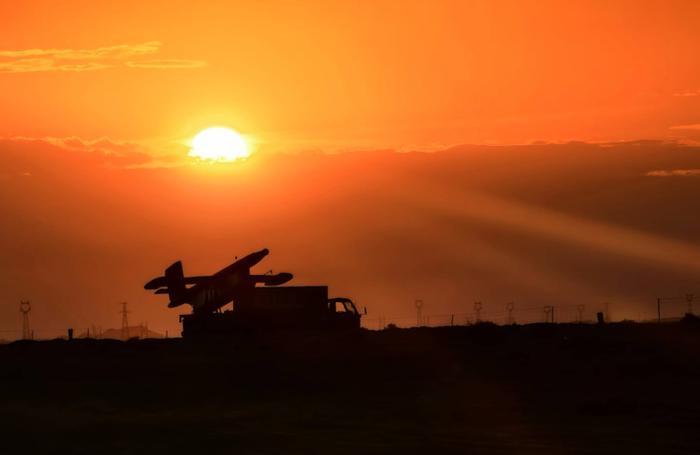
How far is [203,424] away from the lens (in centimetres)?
3597

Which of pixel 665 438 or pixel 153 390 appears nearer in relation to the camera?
pixel 665 438

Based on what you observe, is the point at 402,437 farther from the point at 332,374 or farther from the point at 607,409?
the point at 332,374

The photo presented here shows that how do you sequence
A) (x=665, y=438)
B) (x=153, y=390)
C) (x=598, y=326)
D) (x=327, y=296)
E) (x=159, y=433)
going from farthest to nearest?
(x=327, y=296) → (x=598, y=326) → (x=153, y=390) → (x=159, y=433) → (x=665, y=438)

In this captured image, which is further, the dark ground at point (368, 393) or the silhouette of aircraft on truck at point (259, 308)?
the silhouette of aircraft on truck at point (259, 308)

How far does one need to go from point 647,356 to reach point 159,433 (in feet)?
68.4

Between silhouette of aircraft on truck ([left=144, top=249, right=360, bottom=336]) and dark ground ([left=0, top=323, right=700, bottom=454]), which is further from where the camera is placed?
silhouette of aircraft on truck ([left=144, top=249, right=360, bottom=336])

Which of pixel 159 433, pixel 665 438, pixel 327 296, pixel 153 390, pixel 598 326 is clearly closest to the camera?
pixel 665 438

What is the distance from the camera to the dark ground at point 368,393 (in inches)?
1235

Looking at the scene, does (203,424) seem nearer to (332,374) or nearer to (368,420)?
(368,420)

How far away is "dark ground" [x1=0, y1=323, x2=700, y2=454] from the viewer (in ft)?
103

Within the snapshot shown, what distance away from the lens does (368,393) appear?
43500 mm

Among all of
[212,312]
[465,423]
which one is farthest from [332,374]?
[212,312]

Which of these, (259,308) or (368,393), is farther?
(259,308)

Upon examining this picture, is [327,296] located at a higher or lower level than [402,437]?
higher
